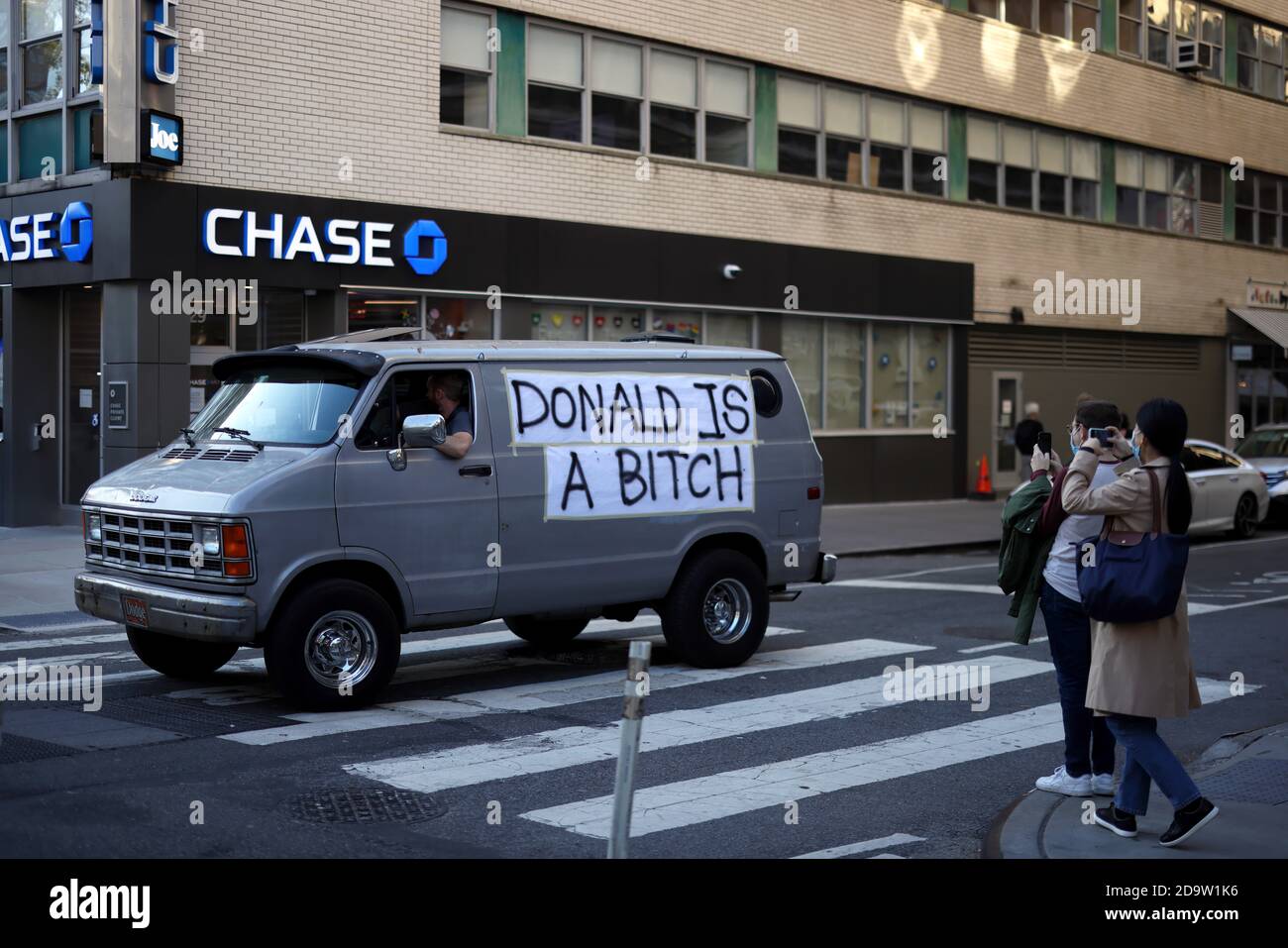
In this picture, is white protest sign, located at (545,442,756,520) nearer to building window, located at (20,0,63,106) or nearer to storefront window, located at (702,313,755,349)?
building window, located at (20,0,63,106)

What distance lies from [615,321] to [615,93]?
3.60m

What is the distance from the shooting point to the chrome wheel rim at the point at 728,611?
11117 mm

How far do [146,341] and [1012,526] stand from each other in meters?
14.2

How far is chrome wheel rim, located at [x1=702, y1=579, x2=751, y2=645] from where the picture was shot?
36.5 feet

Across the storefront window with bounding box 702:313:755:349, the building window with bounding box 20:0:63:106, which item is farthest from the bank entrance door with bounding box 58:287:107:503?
the storefront window with bounding box 702:313:755:349

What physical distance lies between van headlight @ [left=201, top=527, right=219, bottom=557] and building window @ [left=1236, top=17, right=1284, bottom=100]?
34575 mm

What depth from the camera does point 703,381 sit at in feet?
36.3

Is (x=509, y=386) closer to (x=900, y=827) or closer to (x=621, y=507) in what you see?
(x=621, y=507)

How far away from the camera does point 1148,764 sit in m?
6.28

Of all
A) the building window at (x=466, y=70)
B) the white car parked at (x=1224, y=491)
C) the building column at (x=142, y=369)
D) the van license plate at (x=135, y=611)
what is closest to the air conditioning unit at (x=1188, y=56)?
the white car parked at (x=1224, y=491)

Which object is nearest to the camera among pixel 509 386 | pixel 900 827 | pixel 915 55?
pixel 900 827

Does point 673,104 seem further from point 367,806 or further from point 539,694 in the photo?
point 367,806

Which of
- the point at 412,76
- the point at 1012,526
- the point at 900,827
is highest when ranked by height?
the point at 412,76
